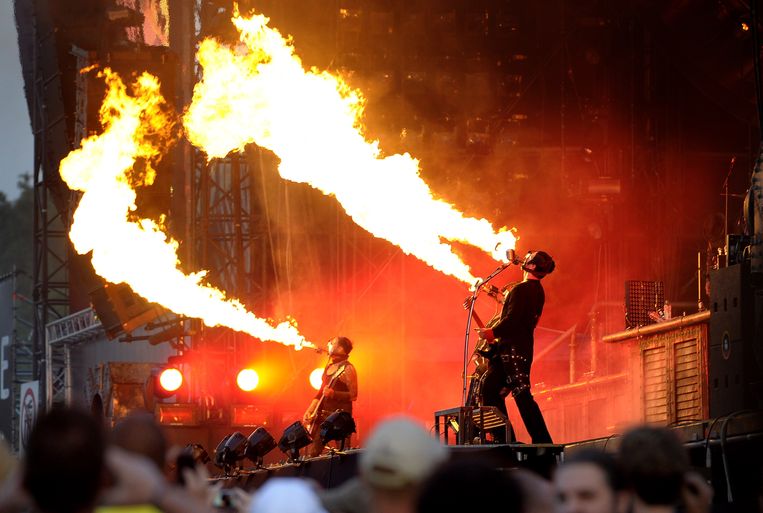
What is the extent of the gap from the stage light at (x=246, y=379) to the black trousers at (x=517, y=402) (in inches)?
245

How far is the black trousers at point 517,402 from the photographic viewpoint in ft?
40.1

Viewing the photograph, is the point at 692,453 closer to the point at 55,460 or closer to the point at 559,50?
the point at 55,460

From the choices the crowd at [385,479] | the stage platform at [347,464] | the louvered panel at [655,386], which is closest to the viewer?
the crowd at [385,479]

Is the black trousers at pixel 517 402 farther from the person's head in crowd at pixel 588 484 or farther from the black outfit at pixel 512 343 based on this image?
the person's head in crowd at pixel 588 484

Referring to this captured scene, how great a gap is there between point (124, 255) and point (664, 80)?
26.6ft

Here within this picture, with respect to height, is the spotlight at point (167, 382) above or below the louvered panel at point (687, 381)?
above

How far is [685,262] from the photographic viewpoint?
20.5m

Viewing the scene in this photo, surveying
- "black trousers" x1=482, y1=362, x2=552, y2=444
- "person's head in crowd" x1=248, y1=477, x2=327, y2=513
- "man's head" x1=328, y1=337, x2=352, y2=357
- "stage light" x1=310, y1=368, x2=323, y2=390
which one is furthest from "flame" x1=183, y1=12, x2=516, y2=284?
"person's head in crowd" x1=248, y1=477, x2=327, y2=513

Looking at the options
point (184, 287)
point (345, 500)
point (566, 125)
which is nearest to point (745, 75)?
point (566, 125)

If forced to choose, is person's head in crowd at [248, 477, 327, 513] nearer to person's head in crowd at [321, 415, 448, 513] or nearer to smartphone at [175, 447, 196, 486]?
person's head in crowd at [321, 415, 448, 513]

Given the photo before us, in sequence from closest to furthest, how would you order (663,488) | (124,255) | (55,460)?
(55,460), (663,488), (124,255)

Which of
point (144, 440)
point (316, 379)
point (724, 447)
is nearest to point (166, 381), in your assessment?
point (316, 379)

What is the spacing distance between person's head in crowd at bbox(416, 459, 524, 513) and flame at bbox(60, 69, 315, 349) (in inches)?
563

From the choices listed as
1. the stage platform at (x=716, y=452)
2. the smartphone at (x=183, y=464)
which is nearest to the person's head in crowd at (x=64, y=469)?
the smartphone at (x=183, y=464)
